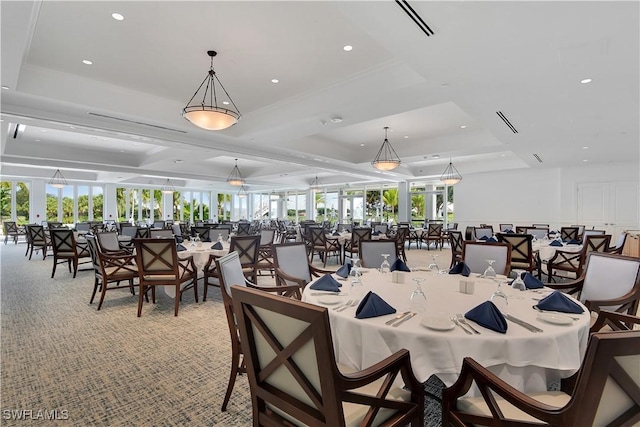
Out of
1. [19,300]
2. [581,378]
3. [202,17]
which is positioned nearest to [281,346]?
[581,378]

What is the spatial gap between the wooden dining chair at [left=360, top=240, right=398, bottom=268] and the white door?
36.0 feet

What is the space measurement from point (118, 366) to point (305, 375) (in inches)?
98.1

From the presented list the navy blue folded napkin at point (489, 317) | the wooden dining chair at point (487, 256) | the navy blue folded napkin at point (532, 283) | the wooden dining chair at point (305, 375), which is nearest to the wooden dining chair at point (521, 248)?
the wooden dining chair at point (487, 256)

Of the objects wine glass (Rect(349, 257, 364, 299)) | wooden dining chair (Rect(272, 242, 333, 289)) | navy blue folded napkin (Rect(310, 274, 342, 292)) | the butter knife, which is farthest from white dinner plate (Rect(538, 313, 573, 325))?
wooden dining chair (Rect(272, 242, 333, 289))

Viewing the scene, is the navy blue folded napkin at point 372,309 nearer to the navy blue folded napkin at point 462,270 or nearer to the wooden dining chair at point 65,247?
the navy blue folded napkin at point 462,270

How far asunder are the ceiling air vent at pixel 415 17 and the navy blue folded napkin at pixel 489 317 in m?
2.33

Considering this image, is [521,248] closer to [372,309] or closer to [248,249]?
[248,249]

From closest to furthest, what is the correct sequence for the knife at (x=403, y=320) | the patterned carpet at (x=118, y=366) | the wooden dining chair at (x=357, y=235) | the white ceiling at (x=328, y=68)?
the knife at (x=403, y=320), the patterned carpet at (x=118, y=366), the white ceiling at (x=328, y=68), the wooden dining chair at (x=357, y=235)

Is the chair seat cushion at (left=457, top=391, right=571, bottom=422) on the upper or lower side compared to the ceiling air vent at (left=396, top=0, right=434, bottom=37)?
lower

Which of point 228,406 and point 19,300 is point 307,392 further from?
point 19,300

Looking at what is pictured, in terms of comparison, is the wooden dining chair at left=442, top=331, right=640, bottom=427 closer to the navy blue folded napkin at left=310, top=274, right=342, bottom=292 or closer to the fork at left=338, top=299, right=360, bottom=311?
the fork at left=338, top=299, right=360, bottom=311

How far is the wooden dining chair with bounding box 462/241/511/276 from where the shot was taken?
3.62 meters

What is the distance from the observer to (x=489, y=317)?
1.69 m

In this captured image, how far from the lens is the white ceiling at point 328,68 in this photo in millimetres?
2887
